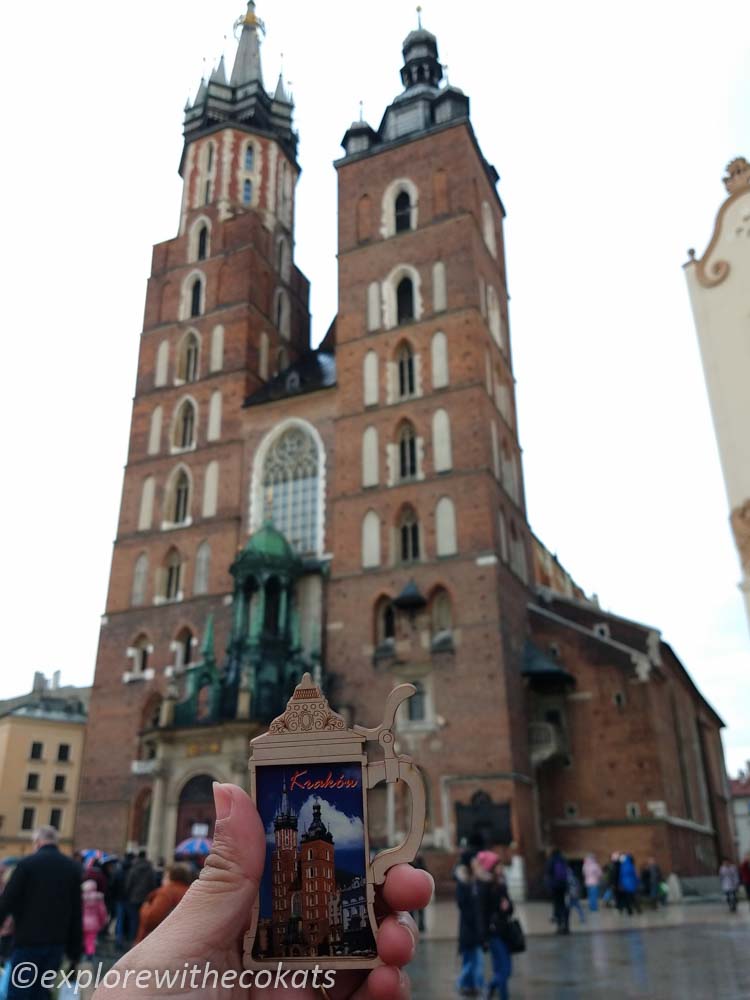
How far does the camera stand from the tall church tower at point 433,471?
2162 centimetres

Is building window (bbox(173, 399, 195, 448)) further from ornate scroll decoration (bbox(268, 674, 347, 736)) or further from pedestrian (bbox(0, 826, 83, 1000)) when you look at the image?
ornate scroll decoration (bbox(268, 674, 347, 736))

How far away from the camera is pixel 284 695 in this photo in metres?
23.0

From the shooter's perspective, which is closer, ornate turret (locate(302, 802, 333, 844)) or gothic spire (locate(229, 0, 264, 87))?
ornate turret (locate(302, 802, 333, 844))

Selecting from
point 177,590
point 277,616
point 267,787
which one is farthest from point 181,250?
point 267,787

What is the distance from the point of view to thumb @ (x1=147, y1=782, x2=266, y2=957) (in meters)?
1.93

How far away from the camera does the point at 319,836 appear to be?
7.06ft

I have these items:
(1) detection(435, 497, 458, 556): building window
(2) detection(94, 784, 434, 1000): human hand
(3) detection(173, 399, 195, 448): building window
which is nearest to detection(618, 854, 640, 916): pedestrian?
(1) detection(435, 497, 458, 556): building window

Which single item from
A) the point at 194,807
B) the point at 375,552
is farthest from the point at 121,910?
the point at 375,552

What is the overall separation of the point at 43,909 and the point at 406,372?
76.7 ft

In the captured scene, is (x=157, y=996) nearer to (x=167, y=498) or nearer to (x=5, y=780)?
(x=167, y=498)

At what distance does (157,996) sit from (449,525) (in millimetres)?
22712

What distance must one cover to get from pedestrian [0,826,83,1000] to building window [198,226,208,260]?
3129 centimetres

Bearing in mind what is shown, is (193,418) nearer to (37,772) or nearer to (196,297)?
(196,297)

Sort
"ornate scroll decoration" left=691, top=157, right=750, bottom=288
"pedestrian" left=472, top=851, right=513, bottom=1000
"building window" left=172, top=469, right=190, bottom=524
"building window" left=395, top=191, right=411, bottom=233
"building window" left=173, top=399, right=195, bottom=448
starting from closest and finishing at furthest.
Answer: "pedestrian" left=472, top=851, right=513, bottom=1000 < "ornate scroll decoration" left=691, top=157, right=750, bottom=288 < "building window" left=172, top=469, right=190, bottom=524 < "building window" left=395, top=191, right=411, bottom=233 < "building window" left=173, top=399, right=195, bottom=448
